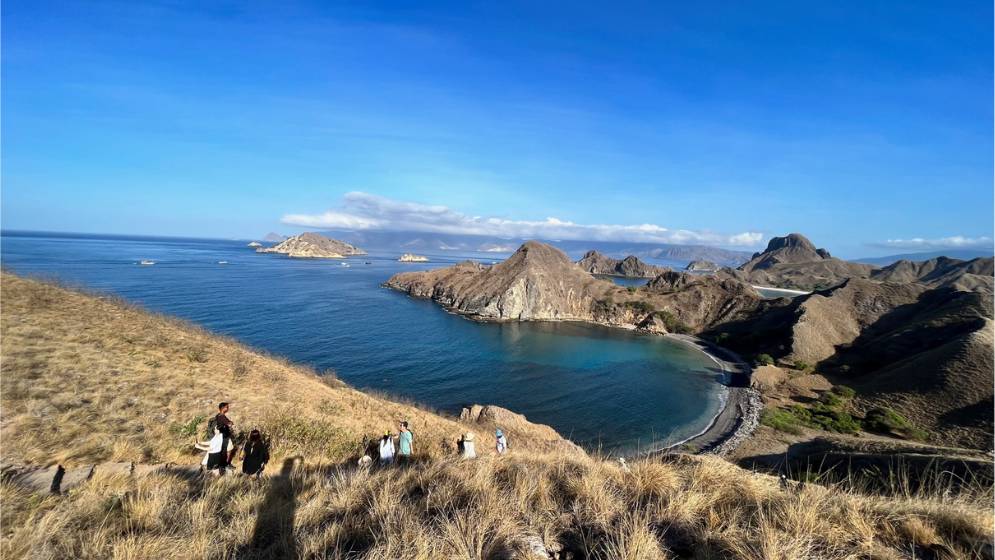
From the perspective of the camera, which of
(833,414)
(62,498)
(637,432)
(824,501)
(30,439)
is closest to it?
(824,501)

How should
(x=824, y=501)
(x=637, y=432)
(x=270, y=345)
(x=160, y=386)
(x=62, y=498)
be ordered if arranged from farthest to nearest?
1. (x=270, y=345)
2. (x=637, y=432)
3. (x=160, y=386)
4. (x=62, y=498)
5. (x=824, y=501)

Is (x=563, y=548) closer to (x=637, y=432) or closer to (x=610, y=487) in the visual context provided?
(x=610, y=487)

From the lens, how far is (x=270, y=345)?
46344 millimetres

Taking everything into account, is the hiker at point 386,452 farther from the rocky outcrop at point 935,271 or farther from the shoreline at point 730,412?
the rocky outcrop at point 935,271

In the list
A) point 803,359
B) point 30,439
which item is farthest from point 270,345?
point 803,359

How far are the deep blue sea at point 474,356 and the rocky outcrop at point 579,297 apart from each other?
205 inches

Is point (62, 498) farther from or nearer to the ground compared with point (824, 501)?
nearer to the ground

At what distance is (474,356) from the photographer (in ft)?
169

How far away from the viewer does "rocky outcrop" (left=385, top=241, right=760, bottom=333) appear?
7462 cm

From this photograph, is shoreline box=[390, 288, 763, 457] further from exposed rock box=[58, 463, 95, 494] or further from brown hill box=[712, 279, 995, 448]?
exposed rock box=[58, 463, 95, 494]

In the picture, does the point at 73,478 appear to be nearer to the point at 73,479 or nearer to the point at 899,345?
the point at 73,479

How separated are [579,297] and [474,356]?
39318 millimetres

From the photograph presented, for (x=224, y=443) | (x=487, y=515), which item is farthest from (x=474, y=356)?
(x=487, y=515)

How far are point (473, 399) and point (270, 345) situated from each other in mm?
27231
